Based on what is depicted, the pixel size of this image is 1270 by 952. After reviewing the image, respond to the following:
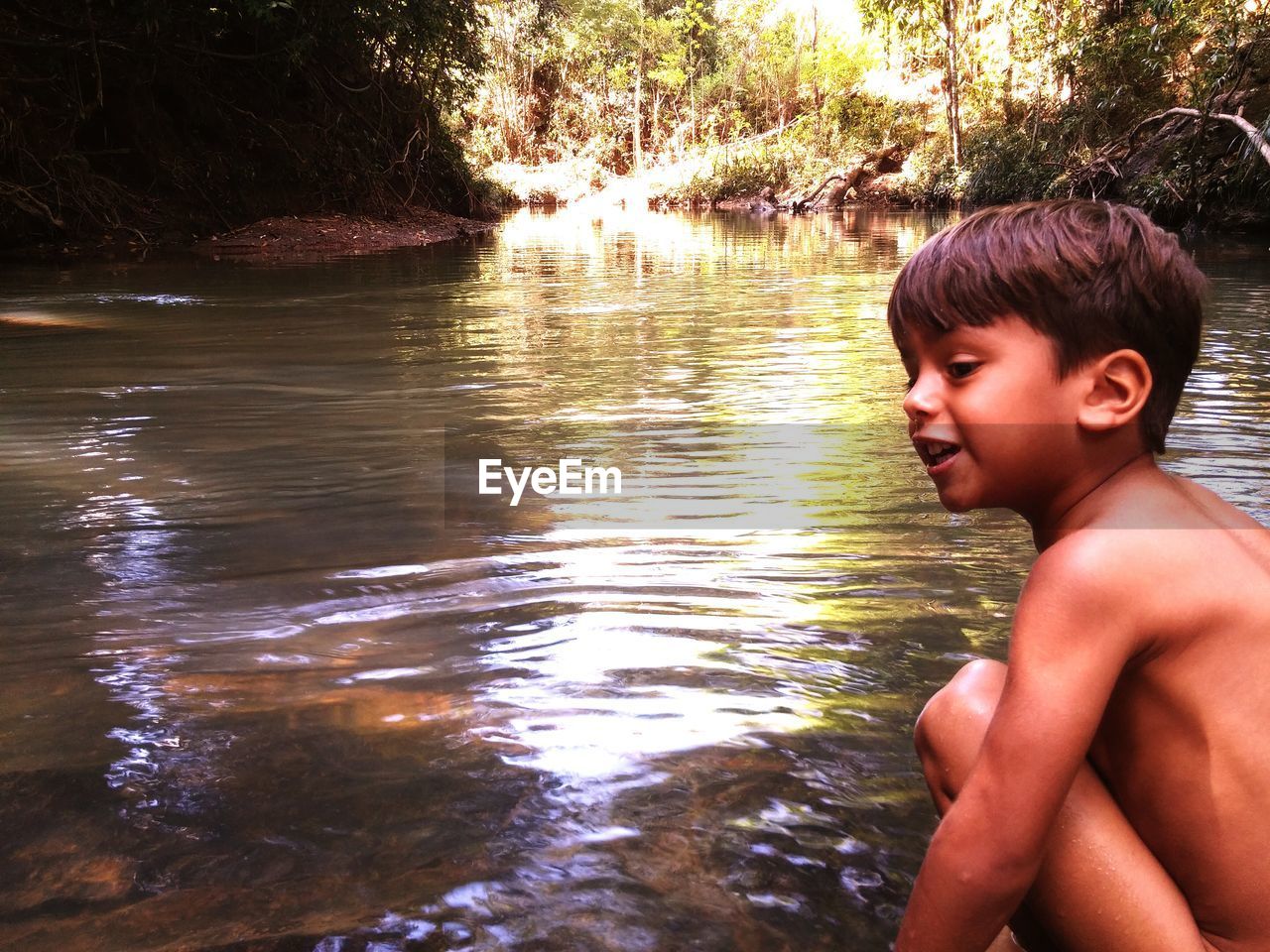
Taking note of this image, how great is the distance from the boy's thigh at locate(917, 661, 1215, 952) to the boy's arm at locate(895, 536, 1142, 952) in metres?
0.05

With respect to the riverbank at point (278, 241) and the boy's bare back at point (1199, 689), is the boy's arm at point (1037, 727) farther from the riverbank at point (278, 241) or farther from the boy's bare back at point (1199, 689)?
the riverbank at point (278, 241)

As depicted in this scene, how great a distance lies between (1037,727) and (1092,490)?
26cm

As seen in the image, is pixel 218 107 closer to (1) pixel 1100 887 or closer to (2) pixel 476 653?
(2) pixel 476 653

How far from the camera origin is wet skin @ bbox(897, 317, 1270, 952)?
97 cm

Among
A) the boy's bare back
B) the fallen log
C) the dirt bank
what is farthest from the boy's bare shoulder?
the fallen log

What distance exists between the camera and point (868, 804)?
149cm

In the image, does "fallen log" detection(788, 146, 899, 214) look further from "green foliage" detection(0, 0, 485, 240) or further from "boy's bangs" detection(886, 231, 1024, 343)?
"boy's bangs" detection(886, 231, 1024, 343)

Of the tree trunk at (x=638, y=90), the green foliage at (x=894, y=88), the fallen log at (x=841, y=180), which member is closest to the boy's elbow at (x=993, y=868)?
the green foliage at (x=894, y=88)

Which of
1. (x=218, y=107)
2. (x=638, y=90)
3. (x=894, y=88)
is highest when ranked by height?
(x=638, y=90)

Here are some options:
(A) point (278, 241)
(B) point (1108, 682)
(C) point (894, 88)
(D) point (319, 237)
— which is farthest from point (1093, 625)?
(C) point (894, 88)

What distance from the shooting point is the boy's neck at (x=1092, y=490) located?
3.48 feet

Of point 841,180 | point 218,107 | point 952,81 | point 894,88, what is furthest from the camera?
Result: point 894,88

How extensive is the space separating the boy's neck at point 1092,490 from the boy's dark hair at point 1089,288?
32mm

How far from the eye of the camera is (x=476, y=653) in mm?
2021
